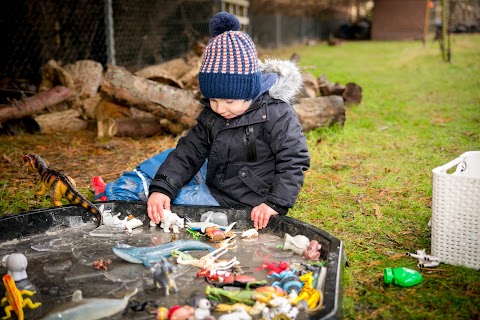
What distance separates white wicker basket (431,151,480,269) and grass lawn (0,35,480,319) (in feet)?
0.26

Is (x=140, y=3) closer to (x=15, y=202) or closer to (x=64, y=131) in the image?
(x=64, y=131)

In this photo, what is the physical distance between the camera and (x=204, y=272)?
249 centimetres

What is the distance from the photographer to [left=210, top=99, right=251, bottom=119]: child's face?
9.96 ft

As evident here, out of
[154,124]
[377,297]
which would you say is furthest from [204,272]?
[154,124]

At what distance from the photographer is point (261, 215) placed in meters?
2.98

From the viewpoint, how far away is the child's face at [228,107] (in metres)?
3.04

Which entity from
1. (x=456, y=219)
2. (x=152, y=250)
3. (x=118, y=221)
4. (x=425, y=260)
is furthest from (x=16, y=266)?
(x=456, y=219)

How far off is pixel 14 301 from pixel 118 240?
849 millimetres

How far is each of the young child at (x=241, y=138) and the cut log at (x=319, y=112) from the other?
91.9 inches

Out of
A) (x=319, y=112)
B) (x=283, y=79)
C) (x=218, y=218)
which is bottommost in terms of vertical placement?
(x=218, y=218)

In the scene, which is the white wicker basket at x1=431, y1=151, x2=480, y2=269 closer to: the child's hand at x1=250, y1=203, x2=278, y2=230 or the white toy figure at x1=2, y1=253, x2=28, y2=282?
the child's hand at x1=250, y1=203, x2=278, y2=230

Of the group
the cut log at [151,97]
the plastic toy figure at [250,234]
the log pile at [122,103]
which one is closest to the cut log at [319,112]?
the log pile at [122,103]

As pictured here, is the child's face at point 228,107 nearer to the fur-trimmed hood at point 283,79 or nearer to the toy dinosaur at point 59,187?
the fur-trimmed hood at point 283,79

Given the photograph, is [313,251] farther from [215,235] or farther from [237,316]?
[237,316]
